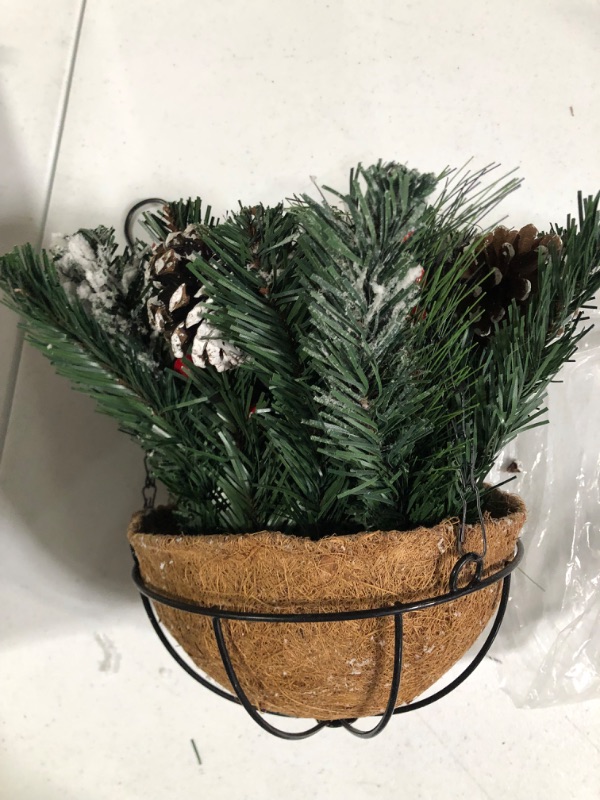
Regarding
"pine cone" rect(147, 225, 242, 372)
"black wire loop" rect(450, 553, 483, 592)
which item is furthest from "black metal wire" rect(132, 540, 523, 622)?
"pine cone" rect(147, 225, 242, 372)

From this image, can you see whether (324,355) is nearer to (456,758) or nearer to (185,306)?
(185,306)

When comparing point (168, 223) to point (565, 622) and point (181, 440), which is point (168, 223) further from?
point (565, 622)

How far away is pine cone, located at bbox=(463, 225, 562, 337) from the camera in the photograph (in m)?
0.36

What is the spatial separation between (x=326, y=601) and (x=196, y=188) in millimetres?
373

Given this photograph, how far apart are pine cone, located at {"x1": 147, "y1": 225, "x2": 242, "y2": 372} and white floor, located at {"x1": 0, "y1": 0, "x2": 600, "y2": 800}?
0.21 m

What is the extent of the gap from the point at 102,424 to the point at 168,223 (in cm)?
20

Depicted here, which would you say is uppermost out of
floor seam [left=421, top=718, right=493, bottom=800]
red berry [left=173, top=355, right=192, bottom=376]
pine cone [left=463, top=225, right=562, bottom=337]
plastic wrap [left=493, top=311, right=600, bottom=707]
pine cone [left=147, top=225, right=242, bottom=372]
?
pine cone [left=463, top=225, right=562, bottom=337]

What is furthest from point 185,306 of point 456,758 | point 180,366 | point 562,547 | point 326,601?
point 456,758

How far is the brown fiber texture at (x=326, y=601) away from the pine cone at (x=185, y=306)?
0.10 metres

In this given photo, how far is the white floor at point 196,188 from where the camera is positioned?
20.1 inches

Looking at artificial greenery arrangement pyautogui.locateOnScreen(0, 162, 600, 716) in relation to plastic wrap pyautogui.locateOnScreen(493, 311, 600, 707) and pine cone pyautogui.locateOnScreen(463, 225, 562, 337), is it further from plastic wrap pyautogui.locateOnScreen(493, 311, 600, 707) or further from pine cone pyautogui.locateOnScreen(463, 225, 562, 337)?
plastic wrap pyautogui.locateOnScreen(493, 311, 600, 707)

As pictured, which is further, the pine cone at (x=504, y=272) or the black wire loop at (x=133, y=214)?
the black wire loop at (x=133, y=214)

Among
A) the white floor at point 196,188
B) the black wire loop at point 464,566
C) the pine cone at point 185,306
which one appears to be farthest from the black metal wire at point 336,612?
the white floor at point 196,188

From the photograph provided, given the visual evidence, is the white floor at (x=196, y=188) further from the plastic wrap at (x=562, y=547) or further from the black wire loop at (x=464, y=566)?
the black wire loop at (x=464, y=566)
